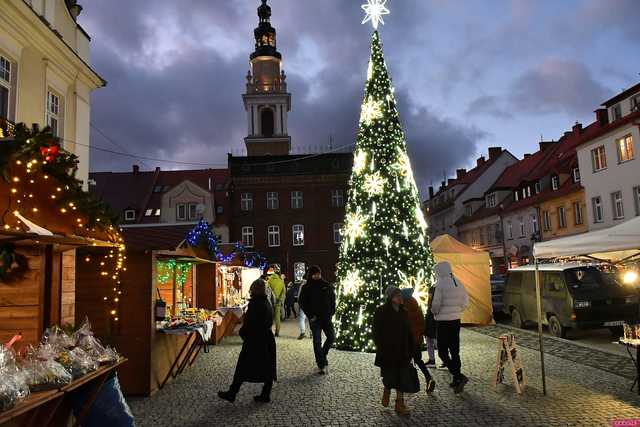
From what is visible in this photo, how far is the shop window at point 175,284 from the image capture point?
1272 centimetres

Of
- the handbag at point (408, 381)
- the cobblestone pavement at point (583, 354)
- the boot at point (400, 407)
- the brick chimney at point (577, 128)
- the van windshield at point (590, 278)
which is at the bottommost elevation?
the cobblestone pavement at point (583, 354)

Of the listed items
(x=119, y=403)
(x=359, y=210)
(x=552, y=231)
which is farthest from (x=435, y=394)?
(x=552, y=231)

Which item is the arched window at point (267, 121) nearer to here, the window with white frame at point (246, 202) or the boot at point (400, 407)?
the window with white frame at point (246, 202)

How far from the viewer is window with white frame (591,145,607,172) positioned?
93.9 feet

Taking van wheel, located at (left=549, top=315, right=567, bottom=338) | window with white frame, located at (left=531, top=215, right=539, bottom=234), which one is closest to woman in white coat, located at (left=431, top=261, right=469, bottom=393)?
van wheel, located at (left=549, top=315, right=567, bottom=338)

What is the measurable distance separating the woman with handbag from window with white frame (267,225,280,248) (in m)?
36.5

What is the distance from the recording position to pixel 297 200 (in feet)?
145

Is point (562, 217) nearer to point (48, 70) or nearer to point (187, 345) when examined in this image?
point (187, 345)

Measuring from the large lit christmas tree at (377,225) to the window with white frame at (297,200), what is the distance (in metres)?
30.7

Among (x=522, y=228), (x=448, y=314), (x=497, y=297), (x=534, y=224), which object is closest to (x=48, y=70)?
(x=448, y=314)

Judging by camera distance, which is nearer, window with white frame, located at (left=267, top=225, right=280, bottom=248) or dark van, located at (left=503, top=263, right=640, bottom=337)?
dark van, located at (left=503, top=263, right=640, bottom=337)

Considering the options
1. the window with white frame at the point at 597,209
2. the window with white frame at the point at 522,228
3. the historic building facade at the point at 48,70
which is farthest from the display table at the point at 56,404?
the window with white frame at the point at 522,228

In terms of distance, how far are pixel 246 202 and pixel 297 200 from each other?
4014 mm

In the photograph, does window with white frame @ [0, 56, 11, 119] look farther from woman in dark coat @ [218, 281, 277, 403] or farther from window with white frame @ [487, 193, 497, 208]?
window with white frame @ [487, 193, 497, 208]
